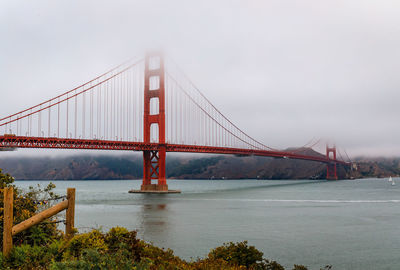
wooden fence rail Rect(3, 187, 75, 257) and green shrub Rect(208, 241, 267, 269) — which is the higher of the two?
wooden fence rail Rect(3, 187, 75, 257)

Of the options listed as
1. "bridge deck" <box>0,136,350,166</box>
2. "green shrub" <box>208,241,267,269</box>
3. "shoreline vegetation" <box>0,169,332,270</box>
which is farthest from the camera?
"bridge deck" <box>0,136,350,166</box>

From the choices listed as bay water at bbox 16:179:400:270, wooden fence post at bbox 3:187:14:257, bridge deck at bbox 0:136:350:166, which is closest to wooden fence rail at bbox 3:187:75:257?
wooden fence post at bbox 3:187:14:257

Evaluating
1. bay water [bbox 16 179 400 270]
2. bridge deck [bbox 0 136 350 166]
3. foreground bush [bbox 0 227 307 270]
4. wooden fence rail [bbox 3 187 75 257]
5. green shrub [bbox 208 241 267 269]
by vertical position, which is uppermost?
bridge deck [bbox 0 136 350 166]

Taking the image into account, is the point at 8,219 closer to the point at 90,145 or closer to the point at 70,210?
the point at 70,210

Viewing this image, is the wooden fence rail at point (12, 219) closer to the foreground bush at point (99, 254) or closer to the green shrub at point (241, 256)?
the foreground bush at point (99, 254)

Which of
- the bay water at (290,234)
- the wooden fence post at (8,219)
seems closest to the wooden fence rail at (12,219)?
the wooden fence post at (8,219)

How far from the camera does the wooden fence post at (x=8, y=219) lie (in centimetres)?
888

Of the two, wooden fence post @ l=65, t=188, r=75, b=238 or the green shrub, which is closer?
wooden fence post @ l=65, t=188, r=75, b=238

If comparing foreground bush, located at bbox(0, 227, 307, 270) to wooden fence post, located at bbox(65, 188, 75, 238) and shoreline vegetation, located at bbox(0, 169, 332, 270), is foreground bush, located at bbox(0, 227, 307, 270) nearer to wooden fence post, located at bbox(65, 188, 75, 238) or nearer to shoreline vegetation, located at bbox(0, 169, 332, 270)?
shoreline vegetation, located at bbox(0, 169, 332, 270)

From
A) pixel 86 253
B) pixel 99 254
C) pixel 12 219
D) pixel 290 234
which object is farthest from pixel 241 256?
pixel 290 234

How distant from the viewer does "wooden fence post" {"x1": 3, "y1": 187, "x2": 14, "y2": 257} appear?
888 cm

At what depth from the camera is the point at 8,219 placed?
892cm

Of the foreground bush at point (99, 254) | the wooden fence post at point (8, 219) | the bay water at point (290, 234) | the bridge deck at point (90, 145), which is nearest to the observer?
the foreground bush at point (99, 254)

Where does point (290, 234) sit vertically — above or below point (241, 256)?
below
